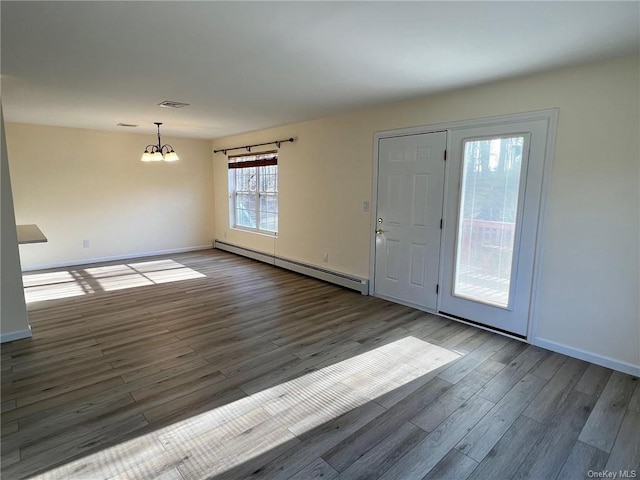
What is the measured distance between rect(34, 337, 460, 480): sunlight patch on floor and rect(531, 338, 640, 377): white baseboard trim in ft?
2.82

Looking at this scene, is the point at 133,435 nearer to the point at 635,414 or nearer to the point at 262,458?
the point at 262,458

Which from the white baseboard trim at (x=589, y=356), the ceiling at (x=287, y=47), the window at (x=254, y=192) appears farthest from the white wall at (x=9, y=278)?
the white baseboard trim at (x=589, y=356)

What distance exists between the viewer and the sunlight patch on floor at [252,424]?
1.83m

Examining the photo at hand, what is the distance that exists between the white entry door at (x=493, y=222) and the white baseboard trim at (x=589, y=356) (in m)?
0.18

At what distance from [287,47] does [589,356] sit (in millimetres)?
3422

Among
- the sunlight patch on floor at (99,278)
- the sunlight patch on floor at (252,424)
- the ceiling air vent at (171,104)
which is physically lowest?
the sunlight patch on floor at (252,424)

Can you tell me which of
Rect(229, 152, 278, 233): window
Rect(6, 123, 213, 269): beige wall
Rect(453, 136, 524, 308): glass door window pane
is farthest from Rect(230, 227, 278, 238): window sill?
Rect(453, 136, 524, 308): glass door window pane

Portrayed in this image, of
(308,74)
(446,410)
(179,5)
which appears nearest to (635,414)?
(446,410)

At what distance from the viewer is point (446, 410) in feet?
7.57

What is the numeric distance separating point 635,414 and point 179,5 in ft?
12.2

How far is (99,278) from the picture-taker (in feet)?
17.6

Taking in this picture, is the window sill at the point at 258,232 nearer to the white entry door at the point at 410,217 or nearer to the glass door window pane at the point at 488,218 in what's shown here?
the white entry door at the point at 410,217

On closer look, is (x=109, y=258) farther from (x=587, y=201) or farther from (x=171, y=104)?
(x=587, y=201)

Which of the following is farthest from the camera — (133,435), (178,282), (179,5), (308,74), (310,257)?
(310,257)
